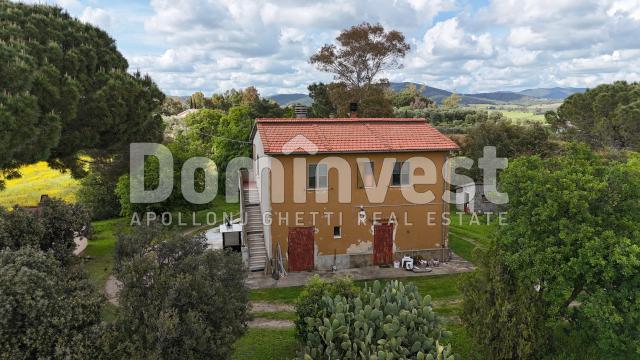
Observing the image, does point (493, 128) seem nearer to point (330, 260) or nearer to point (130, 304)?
point (330, 260)

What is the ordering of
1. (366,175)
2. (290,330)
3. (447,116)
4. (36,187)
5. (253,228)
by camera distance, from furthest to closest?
(447,116) < (36,187) < (253,228) < (366,175) < (290,330)

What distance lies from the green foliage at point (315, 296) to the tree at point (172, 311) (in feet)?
9.28

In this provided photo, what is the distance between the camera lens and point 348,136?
21.8m

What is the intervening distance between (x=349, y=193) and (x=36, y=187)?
3871cm

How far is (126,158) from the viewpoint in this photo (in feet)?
89.1

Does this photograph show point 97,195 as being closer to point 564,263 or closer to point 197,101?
point 564,263

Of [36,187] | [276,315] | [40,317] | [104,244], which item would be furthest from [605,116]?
[36,187]

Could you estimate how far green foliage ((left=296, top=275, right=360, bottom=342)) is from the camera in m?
13.1

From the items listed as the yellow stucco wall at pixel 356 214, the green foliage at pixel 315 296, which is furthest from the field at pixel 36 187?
the green foliage at pixel 315 296

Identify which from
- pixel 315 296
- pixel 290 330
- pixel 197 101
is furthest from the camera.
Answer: pixel 197 101

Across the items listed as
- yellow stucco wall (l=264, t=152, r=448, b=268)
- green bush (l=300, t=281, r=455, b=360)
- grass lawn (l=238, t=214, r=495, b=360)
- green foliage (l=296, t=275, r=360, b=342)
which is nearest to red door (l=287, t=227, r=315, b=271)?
yellow stucco wall (l=264, t=152, r=448, b=268)

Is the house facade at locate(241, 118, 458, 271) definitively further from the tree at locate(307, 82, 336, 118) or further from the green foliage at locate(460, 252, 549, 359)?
the tree at locate(307, 82, 336, 118)

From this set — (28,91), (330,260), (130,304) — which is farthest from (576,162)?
(28,91)

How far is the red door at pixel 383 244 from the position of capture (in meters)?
22.2
